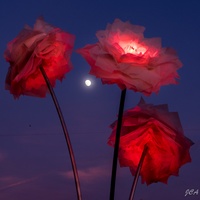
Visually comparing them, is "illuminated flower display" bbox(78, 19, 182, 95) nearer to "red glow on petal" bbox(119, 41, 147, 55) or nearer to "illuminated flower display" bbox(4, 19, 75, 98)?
"red glow on petal" bbox(119, 41, 147, 55)

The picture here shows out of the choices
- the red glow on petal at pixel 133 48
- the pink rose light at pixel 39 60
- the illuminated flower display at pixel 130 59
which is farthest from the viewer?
the pink rose light at pixel 39 60

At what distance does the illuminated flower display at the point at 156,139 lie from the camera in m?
1.63

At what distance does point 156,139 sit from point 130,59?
404 millimetres

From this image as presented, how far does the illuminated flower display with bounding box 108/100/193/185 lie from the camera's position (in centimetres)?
163

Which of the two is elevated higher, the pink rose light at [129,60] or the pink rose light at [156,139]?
the pink rose light at [129,60]

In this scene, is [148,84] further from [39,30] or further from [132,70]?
[39,30]

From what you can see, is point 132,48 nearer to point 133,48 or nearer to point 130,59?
point 133,48

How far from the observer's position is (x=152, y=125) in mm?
1626

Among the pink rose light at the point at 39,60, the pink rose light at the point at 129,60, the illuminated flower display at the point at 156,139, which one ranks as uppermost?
the pink rose light at the point at 39,60

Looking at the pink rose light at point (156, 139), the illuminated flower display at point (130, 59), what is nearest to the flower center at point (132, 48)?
the illuminated flower display at point (130, 59)

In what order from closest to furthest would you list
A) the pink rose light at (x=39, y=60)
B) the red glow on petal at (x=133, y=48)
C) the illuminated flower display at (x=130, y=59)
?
1. the illuminated flower display at (x=130, y=59)
2. the red glow on petal at (x=133, y=48)
3. the pink rose light at (x=39, y=60)

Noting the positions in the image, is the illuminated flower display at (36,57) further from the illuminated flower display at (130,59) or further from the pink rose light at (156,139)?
the pink rose light at (156,139)

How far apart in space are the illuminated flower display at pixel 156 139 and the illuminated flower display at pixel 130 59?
204 millimetres

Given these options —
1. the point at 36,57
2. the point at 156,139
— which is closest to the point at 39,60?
the point at 36,57
